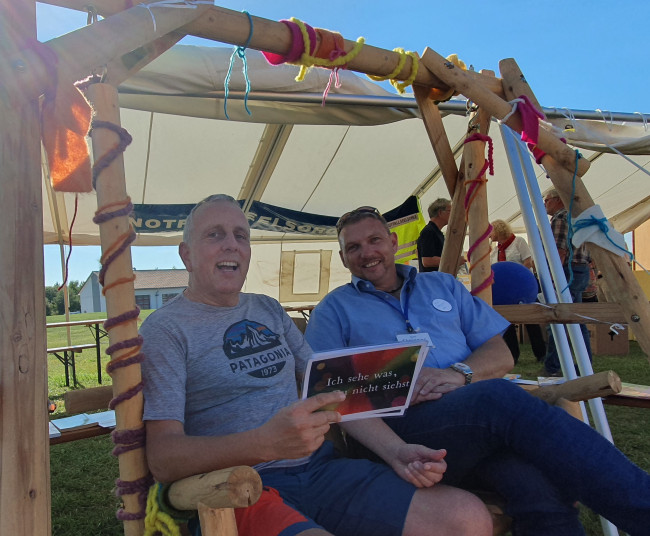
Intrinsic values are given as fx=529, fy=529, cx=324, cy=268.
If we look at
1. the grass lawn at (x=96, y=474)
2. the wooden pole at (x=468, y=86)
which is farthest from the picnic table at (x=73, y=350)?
the wooden pole at (x=468, y=86)

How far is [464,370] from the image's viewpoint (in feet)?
6.32

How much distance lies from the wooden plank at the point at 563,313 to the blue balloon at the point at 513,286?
15.2 inches

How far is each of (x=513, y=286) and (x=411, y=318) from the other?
0.99 m

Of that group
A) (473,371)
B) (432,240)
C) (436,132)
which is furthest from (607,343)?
(473,371)

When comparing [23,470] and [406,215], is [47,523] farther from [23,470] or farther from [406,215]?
[406,215]

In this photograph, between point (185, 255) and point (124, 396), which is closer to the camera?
point (124, 396)

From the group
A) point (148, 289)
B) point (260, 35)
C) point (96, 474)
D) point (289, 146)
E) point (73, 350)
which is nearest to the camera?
point (260, 35)

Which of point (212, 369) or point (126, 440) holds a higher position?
point (212, 369)

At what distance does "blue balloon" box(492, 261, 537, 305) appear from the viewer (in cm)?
282

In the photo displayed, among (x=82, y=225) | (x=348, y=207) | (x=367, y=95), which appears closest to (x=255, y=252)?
(x=348, y=207)

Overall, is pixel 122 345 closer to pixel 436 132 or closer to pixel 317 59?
pixel 317 59

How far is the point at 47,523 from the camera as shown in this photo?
45.7 inches

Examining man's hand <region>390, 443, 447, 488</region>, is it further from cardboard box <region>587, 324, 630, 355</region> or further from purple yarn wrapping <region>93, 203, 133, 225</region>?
cardboard box <region>587, 324, 630, 355</region>

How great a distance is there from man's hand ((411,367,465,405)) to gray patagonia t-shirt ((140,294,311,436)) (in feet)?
1.41
